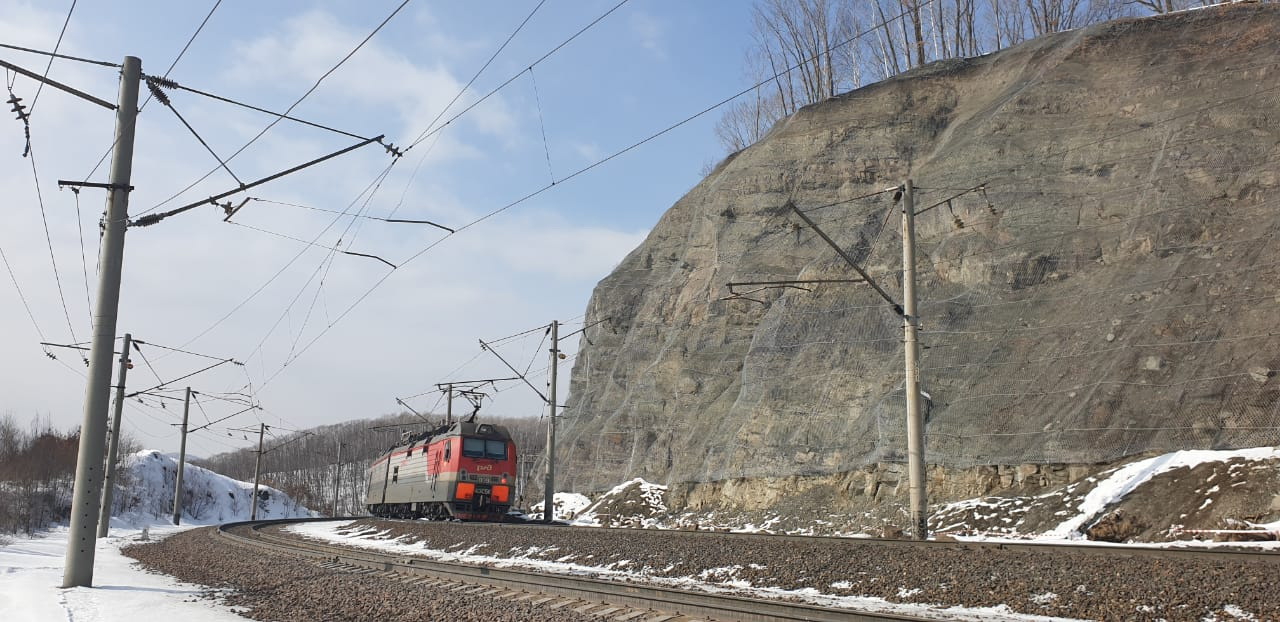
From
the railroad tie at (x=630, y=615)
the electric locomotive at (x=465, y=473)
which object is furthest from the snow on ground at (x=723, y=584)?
the electric locomotive at (x=465, y=473)

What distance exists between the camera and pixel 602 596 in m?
11.2

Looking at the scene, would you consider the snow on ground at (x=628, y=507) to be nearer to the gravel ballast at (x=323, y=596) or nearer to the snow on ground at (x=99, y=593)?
the gravel ballast at (x=323, y=596)

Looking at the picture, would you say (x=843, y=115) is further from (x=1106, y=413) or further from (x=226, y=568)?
(x=226, y=568)

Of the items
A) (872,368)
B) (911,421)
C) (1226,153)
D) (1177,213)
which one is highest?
(1226,153)

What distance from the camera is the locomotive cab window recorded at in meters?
29.7

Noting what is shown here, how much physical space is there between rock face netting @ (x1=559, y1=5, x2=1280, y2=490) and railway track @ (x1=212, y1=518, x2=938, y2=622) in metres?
13.3

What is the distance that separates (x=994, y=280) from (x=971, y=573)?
71.3 ft

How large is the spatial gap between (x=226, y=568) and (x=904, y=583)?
13.0m

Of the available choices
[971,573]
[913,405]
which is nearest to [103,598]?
[971,573]

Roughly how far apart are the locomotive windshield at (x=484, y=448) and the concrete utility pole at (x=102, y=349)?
16.8 meters

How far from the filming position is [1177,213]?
27.9m

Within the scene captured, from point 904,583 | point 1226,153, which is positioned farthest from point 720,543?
point 1226,153

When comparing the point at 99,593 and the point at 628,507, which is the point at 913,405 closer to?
the point at 99,593

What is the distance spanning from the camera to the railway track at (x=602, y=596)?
9.00 metres
